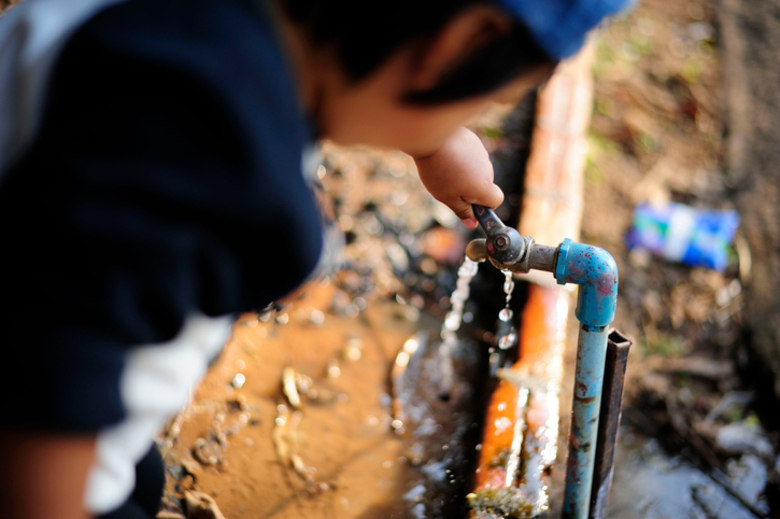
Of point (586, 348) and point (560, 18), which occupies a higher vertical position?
point (560, 18)

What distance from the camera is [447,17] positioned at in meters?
0.70

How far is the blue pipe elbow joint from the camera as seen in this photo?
132 centimetres

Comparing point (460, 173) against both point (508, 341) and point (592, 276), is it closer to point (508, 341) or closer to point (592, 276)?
point (592, 276)

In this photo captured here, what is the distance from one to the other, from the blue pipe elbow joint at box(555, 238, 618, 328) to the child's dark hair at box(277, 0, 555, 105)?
0.61 meters

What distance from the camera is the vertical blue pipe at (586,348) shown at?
1330mm

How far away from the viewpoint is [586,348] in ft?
4.60

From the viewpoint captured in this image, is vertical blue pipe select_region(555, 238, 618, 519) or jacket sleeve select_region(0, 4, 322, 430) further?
vertical blue pipe select_region(555, 238, 618, 519)

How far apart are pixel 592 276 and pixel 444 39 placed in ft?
2.44

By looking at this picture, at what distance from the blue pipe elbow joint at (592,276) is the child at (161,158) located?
1.97ft

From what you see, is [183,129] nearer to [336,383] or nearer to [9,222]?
[9,222]

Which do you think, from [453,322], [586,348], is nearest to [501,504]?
[586,348]

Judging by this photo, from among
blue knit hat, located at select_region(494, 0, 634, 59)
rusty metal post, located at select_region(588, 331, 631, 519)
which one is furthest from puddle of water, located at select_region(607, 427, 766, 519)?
blue knit hat, located at select_region(494, 0, 634, 59)

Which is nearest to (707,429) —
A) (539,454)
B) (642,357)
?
(642,357)

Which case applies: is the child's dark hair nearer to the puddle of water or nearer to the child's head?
the child's head
